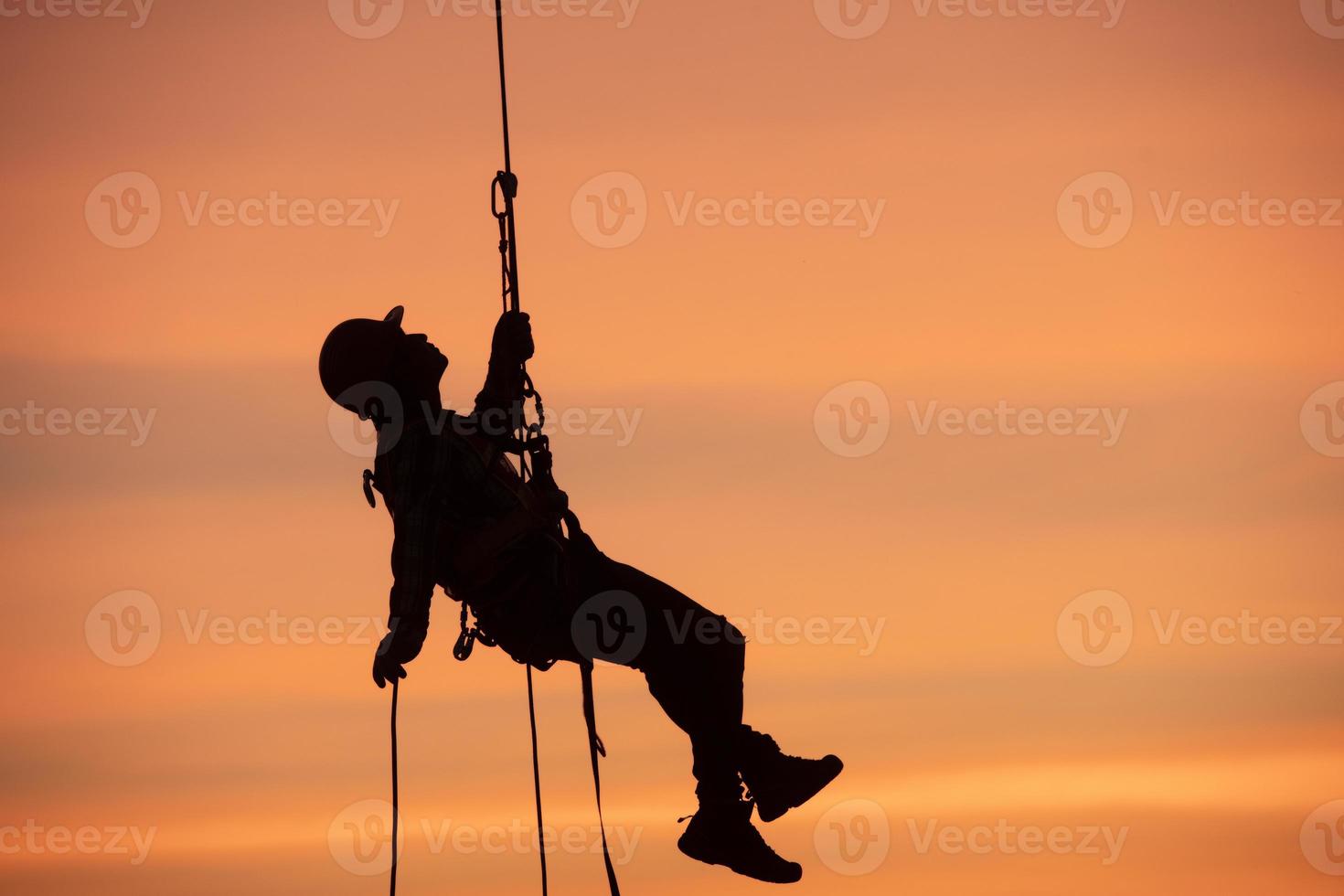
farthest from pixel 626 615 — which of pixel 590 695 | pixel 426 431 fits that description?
pixel 426 431

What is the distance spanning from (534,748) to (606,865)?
114 centimetres

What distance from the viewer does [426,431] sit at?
19125 millimetres

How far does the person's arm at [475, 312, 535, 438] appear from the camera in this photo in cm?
1944

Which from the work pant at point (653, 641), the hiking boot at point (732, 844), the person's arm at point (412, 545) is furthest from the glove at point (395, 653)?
the hiking boot at point (732, 844)

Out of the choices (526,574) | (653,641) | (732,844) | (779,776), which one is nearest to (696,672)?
(653,641)

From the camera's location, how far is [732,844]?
765 inches

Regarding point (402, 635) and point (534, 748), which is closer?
point (402, 635)

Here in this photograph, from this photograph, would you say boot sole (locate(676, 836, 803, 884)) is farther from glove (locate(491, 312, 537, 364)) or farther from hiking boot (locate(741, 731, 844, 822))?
glove (locate(491, 312, 537, 364))

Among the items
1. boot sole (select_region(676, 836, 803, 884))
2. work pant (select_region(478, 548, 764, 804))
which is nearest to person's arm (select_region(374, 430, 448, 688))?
work pant (select_region(478, 548, 764, 804))

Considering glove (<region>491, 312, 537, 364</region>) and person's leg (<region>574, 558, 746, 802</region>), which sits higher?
glove (<region>491, 312, 537, 364</region>)

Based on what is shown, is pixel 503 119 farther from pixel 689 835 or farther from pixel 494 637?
pixel 689 835

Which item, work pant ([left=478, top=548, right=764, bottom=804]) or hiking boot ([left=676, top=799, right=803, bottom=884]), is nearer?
work pant ([left=478, top=548, right=764, bottom=804])

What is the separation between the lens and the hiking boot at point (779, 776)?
63.0 ft

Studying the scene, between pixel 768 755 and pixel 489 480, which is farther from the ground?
pixel 489 480
